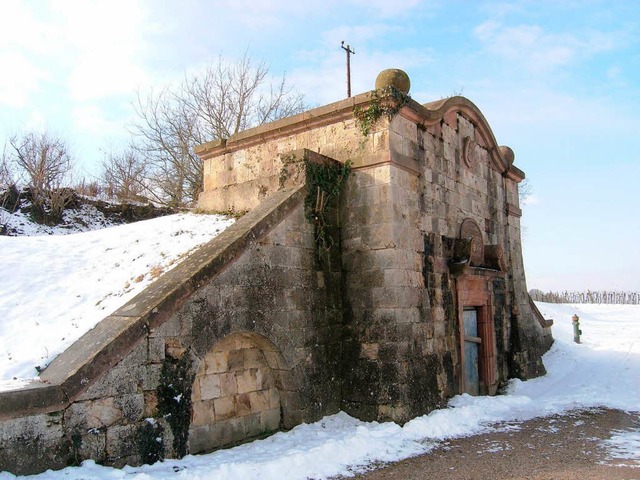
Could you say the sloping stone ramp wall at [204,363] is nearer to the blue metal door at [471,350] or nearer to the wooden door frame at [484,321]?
the wooden door frame at [484,321]

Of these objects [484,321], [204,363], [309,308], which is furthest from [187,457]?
[484,321]

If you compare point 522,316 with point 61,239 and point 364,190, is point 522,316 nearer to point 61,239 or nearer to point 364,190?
point 364,190

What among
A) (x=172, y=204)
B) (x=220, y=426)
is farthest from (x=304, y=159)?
(x=172, y=204)

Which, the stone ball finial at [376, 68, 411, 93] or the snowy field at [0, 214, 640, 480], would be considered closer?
the snowy field at [0, 214, 640, 480]

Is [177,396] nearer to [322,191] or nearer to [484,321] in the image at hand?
[322,191]

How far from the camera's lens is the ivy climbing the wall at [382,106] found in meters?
7.90

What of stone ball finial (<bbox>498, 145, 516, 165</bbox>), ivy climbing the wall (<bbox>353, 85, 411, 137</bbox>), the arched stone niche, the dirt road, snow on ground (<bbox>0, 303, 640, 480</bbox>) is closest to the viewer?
snow on ground (<bbox>0, 303, 640, 480</bbox>)

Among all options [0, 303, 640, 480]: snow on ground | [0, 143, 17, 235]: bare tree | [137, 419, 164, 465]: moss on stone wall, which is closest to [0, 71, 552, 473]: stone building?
[137, 419, 164, 465]: moss on stone wall

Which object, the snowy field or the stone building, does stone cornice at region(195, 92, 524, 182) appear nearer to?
the stone building

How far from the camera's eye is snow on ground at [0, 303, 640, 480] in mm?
4950

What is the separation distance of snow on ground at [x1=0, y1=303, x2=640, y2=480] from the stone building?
9.4 inches

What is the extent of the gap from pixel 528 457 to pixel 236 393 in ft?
11.4

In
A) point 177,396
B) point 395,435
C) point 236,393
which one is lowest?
point 395,435

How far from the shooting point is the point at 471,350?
395 inches
